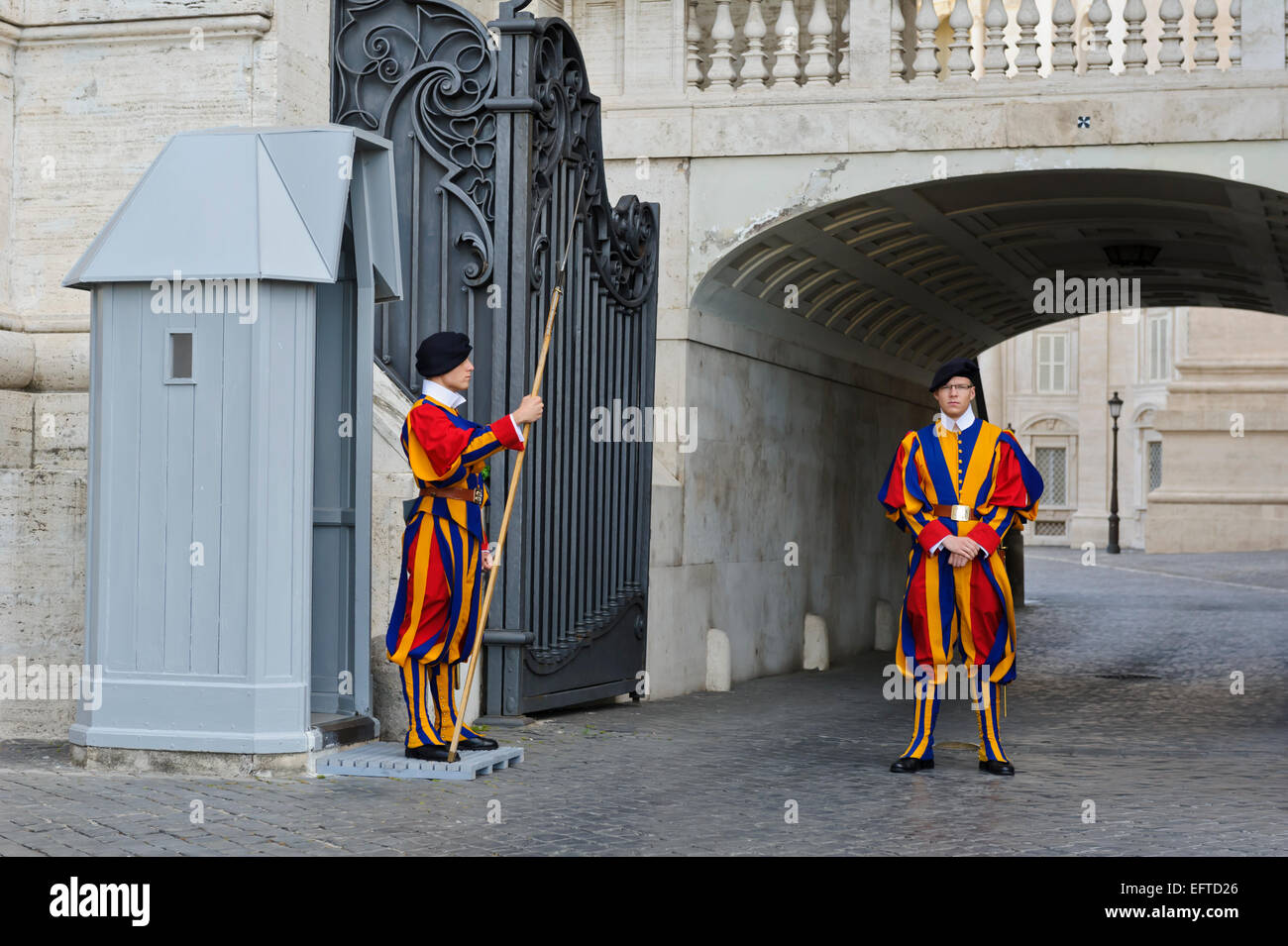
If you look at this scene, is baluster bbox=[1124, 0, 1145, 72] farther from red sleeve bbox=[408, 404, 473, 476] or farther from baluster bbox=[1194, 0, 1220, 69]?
red sleeve bbox=[408, 404, 473, 476]

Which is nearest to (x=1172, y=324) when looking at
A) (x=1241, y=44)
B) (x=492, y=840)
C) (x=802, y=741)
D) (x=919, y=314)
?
(x=919, y=314)

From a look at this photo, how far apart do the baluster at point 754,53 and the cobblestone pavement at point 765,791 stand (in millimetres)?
4213

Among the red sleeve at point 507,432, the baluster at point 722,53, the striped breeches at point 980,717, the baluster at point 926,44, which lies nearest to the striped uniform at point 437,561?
the red sleeve at point 507,432

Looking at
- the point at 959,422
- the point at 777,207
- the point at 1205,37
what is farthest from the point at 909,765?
the point at 1205,37

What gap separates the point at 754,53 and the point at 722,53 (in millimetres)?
217

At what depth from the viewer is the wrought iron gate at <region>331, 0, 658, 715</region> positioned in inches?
Result: 368

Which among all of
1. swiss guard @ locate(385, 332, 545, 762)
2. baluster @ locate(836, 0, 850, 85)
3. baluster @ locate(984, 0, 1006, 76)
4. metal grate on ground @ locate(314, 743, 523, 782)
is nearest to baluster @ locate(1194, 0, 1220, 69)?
baluster @ locate(984, 0, 1006, 76)

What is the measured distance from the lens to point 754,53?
39.5ft

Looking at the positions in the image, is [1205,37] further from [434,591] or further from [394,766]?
[394,766]

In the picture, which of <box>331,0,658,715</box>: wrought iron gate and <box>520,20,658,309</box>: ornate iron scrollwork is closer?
<box>331,0,658,715</box>: wrought iron gate

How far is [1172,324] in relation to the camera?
46938mm

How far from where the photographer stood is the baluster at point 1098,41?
11438 mm

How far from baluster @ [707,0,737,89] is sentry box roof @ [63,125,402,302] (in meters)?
4.98
